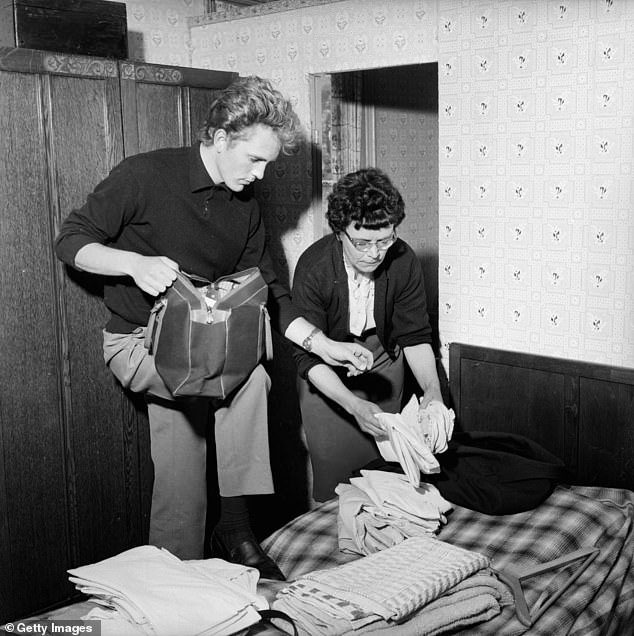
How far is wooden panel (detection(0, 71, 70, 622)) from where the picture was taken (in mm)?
2703

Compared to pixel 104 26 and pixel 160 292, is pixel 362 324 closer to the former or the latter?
pixel 160 292

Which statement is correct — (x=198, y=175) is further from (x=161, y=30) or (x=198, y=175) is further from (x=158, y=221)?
(x=161, y=30)

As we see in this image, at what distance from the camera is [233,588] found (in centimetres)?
191

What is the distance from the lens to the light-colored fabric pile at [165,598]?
1.78m

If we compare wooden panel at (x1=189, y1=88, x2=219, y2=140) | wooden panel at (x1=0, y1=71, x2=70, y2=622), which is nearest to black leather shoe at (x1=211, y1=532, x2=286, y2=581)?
wooden panel at (x1=0, y1=71, x2=70, y2=622)

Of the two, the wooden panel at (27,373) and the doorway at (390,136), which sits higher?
the doorway at (390,136)

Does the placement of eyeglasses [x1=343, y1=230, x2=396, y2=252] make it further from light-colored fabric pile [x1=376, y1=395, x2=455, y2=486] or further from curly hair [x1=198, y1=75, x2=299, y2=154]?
light-colored fabric pile [x1=376, y1=395, x2=455, y2=486]

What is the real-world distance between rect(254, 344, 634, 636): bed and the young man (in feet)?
0.96

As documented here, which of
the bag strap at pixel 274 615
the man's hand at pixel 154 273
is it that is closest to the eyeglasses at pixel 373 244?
the man's hand at pixel 154 273

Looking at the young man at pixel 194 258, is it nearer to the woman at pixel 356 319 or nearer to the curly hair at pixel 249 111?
the curly hair at pixel 249 111

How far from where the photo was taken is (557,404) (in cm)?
305

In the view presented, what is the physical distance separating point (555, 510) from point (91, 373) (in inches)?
63.0

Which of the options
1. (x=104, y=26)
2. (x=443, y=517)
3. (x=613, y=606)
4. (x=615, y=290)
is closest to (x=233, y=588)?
(x=443, y=517)

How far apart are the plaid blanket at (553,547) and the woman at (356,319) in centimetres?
38
